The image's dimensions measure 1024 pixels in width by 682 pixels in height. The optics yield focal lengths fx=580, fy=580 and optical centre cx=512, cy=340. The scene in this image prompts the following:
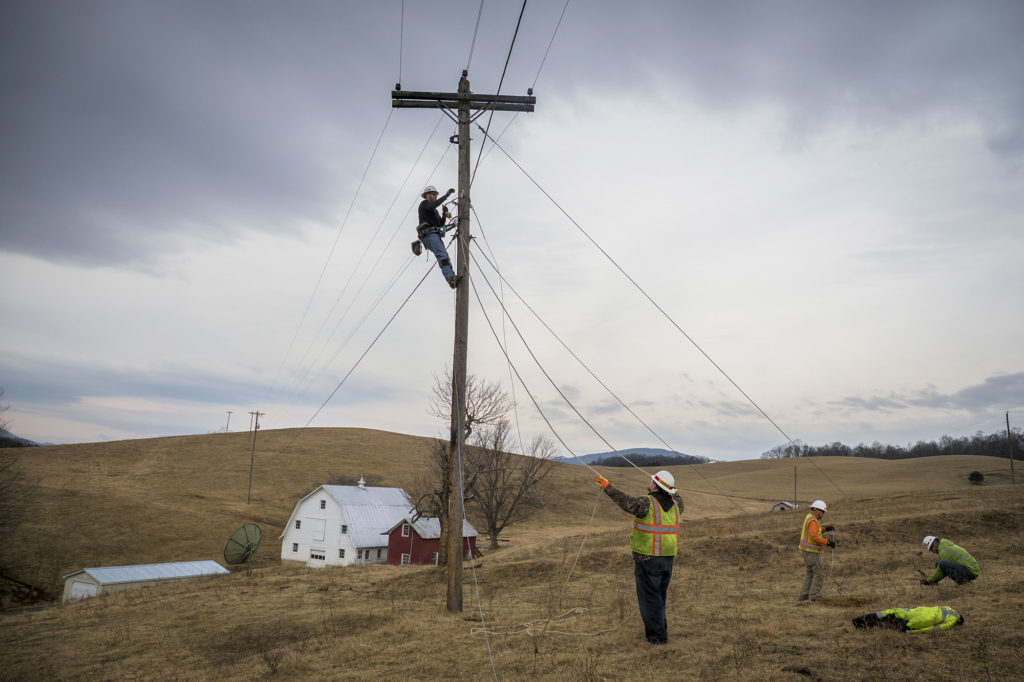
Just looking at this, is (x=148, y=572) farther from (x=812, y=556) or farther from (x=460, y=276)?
(x=812, y=556)

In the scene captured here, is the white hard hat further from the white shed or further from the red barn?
the red barn

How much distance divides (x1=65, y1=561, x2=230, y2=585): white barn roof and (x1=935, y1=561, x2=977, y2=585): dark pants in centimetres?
3619

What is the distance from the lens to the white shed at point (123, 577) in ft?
105

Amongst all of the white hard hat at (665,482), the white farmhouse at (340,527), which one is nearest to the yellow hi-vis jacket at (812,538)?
the white hard hat at (665,482)

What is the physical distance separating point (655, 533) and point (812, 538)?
16.9ft

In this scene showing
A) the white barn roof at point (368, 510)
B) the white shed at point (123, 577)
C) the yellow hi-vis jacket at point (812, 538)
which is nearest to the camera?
the yellow hi-vis jacket at point (812, 538)

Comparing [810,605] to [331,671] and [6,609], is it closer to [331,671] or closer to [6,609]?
[331,671]

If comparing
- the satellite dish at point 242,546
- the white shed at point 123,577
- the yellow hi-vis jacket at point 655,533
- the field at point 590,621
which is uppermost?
the yellow hi-vis jacket at point 655,533

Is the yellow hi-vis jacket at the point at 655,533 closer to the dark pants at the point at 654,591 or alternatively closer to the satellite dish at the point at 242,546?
the dark pants at the point at 654,591

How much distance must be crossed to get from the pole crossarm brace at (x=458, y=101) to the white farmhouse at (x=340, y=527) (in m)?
36.0

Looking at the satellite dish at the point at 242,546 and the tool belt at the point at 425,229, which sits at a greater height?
the tool belt at the point at 425,229

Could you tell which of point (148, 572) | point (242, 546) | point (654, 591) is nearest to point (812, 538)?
point (654, 591)

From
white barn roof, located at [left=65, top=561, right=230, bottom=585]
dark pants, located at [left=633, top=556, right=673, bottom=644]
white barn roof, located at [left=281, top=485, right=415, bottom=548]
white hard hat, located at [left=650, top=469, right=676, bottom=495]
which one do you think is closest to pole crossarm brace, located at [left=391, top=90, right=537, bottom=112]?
white hard hat, located at [left=650, top=469, right=676, bottom=495]

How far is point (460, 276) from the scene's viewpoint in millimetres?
12836
